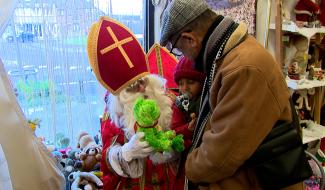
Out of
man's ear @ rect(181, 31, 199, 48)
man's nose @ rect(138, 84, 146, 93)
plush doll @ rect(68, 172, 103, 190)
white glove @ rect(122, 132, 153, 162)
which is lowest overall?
plush doll @ rect(68, 172, 103, 190)

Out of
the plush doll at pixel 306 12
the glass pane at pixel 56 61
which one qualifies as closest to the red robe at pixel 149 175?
the glass pane at pixel 56 61

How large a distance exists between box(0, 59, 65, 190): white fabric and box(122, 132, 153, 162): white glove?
2.08 feet

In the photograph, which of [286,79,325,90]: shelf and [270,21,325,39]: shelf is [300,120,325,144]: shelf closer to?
[286,79,325,90]: shelf

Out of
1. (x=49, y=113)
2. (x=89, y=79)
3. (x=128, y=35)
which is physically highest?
(x=128, y=35)

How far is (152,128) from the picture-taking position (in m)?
1.12

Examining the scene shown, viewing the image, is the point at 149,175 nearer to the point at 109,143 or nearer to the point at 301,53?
the point at 109,143

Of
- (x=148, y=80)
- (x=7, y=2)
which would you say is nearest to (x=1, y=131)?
(x=7, y=2)

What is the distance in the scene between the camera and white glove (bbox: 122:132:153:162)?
1112mm

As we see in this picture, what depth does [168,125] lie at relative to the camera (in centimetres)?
128

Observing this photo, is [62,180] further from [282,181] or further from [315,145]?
[315,145]

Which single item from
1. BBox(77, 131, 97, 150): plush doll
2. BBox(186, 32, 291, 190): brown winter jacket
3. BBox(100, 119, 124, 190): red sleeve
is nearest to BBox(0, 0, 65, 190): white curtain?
BBox(77, 131, 97, 150): plush doll

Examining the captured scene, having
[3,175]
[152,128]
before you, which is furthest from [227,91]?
[3,175]

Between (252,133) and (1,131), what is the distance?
1137 millimetres

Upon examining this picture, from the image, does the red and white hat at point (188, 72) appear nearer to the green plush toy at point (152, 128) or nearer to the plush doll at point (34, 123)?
the green plush toy at point (152, 128)
